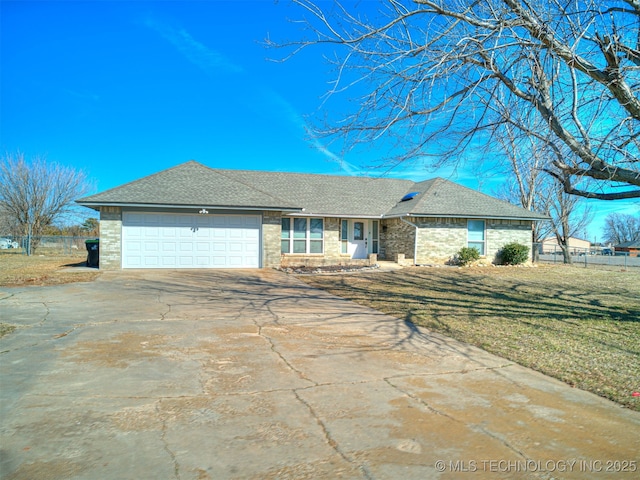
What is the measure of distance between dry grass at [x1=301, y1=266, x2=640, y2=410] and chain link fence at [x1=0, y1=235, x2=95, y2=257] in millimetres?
21568

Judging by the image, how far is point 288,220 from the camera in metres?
20.8

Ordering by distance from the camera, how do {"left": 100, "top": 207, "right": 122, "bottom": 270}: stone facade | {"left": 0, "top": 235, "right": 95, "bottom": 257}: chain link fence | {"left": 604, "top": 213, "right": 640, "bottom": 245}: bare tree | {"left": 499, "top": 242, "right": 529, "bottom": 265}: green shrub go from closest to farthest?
{"left": 100, "top": 207, "right": 122, "bottom": 270}: stone facade
{"left": 499, "top": 242, "right": 529, "bottom": 265}: green shrub
{"left": 0, "top": 235, "right": 95, "bottom": 257}: chain link fence
{"left": 604, "top": 213, "right": 640, "bottom": 245}: bare tree

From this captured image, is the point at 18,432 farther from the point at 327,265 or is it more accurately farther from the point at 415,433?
the point at 327,265

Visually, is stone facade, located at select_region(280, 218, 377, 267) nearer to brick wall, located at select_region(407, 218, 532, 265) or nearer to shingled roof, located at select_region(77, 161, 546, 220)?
shingled roof, located at select_region(77, 161, 546, 220)

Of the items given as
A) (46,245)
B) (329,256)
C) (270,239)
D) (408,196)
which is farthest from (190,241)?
(46,245)

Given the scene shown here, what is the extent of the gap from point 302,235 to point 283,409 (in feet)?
56.5

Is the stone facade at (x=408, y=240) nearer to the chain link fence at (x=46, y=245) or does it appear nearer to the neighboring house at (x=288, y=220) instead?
the neighboring house at (x=288, y=220)

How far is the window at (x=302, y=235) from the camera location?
2070 centimetres

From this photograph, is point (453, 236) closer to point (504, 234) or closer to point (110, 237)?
point (504, 234)

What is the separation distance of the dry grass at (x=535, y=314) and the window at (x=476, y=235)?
14.7ft

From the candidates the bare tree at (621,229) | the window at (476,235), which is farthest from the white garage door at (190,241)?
the bare tree at (621,229)

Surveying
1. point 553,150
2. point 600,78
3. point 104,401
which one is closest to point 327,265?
point 553,150

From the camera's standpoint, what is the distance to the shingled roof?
16734 millimetres

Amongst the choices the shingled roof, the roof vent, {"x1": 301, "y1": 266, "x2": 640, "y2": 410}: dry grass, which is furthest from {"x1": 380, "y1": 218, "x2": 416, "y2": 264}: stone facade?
{"x1": 301, "y1": 266, "x2": 640, "y2": 410}: dry grass
